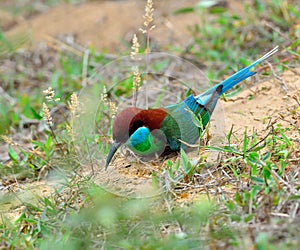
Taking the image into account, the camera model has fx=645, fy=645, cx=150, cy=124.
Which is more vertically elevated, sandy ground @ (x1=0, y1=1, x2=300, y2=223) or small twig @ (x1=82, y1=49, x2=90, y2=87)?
sandy ground @ (x1=0, y1=1, x2=300, y2=223)

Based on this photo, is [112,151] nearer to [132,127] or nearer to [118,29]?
[132,127]

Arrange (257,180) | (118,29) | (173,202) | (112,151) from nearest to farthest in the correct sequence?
(257,180) < (173,202) < (112,151) < (118,29)

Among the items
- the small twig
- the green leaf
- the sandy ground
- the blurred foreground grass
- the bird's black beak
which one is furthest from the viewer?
the small twig

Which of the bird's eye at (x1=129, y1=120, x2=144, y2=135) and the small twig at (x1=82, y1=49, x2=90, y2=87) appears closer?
the bird's eye at (x1=129, y1=120, x2=144, y2=135)

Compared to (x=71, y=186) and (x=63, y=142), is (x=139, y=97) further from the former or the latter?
(x=71, y=186)

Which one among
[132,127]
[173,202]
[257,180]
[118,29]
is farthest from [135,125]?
[118,29]

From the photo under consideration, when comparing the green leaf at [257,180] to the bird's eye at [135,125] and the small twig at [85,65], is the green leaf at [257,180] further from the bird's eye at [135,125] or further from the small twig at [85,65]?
the small twig at [85,65]

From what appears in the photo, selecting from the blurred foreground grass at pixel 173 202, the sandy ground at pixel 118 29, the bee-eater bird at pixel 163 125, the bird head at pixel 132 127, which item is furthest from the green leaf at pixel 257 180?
the sandy ground at pixel 118 29

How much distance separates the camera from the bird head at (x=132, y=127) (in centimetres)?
349

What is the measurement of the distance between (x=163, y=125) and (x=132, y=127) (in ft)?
0.74

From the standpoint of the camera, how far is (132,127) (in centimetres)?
352

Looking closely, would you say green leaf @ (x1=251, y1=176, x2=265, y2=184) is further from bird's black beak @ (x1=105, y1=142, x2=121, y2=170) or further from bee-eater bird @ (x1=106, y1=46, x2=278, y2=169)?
bird's black beak @ (x1=105, y1=142, x2=121, y2=170)

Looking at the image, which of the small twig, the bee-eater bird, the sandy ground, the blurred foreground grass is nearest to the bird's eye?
the bee-eater bird

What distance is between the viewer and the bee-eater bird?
350 centimetres
